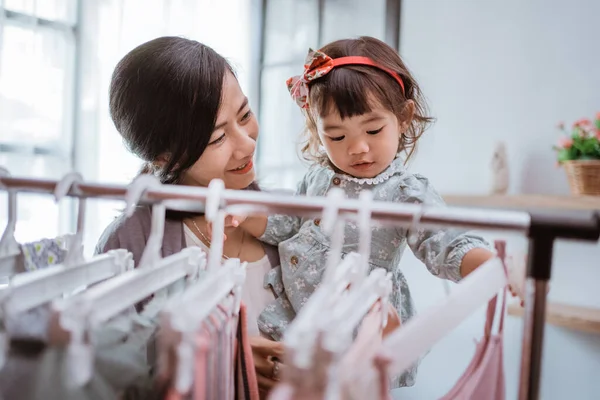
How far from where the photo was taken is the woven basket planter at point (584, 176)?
6.50 ft

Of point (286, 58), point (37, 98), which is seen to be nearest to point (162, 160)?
point (37, 98)

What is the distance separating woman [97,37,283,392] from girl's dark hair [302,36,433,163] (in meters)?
0.18

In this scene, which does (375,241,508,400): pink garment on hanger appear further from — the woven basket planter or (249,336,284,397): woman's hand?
the woven basket planter

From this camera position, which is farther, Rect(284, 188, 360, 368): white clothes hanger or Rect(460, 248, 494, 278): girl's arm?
Rect(460, 248, 494, 278): girl's arm

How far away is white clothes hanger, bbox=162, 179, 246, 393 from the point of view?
20.4 inches

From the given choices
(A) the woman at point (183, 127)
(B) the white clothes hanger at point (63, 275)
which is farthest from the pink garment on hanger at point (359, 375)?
(A) the woman at point (183, 127)

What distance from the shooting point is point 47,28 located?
8.47 feet

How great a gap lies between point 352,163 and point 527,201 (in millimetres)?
1284

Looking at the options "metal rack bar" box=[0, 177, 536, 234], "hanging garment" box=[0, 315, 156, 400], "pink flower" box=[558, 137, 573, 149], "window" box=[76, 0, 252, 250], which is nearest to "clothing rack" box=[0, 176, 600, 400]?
"metal rack bar" box=[0, 177, 536, 234]

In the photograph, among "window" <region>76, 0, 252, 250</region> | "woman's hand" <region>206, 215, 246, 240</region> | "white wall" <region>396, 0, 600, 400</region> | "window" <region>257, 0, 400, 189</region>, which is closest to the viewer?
"woman's hand" <region>206, 215, 246, 240</region>

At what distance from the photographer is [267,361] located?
1033 mm

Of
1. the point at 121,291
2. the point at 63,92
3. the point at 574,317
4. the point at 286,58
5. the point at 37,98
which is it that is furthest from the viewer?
the point at 286,58

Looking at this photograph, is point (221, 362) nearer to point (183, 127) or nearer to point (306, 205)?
point (306, 205)

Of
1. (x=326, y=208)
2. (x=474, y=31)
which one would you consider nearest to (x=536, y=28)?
(x=474, y=31)
